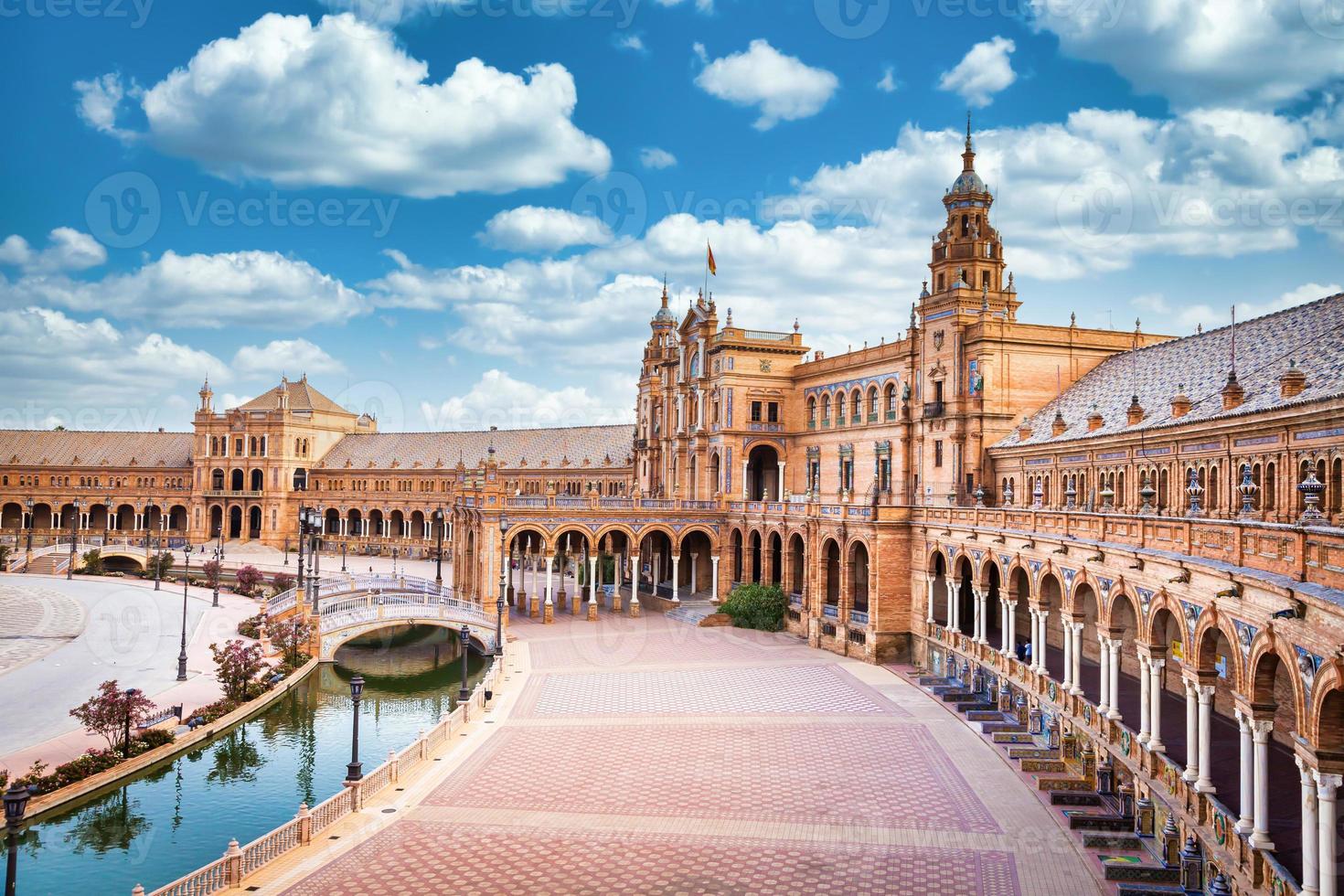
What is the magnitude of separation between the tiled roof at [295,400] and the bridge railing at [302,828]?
81072 millimetres

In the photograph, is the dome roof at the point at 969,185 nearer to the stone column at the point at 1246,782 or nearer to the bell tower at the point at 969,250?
the bell tower at the point at 969,250

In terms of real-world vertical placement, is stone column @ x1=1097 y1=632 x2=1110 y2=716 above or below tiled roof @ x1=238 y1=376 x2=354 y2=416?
below

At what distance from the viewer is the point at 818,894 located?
1945 centimetres

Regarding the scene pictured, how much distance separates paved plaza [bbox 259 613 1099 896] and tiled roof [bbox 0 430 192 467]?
84.0m

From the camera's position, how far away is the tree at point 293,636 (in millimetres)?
45281

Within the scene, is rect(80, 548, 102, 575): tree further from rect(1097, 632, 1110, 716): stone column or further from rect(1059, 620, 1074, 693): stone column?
rect(1097, 632, 1110, 716): stone column

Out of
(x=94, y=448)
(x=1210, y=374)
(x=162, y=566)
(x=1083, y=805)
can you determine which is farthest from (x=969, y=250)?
(x=94, y=448)

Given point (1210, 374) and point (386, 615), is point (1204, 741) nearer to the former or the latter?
point (1210, 374)

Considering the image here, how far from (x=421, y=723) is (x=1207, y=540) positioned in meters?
28.5

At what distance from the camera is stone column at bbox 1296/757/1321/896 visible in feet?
46.9

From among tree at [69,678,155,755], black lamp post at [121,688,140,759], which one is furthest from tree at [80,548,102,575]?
black lamp post at [121,688,140,759]

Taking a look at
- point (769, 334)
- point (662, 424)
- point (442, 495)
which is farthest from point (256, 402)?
point (769, 334)

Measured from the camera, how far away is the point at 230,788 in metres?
30.3

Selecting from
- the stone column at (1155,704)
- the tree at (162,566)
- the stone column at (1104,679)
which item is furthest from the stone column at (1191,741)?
the tree at (162,566)
